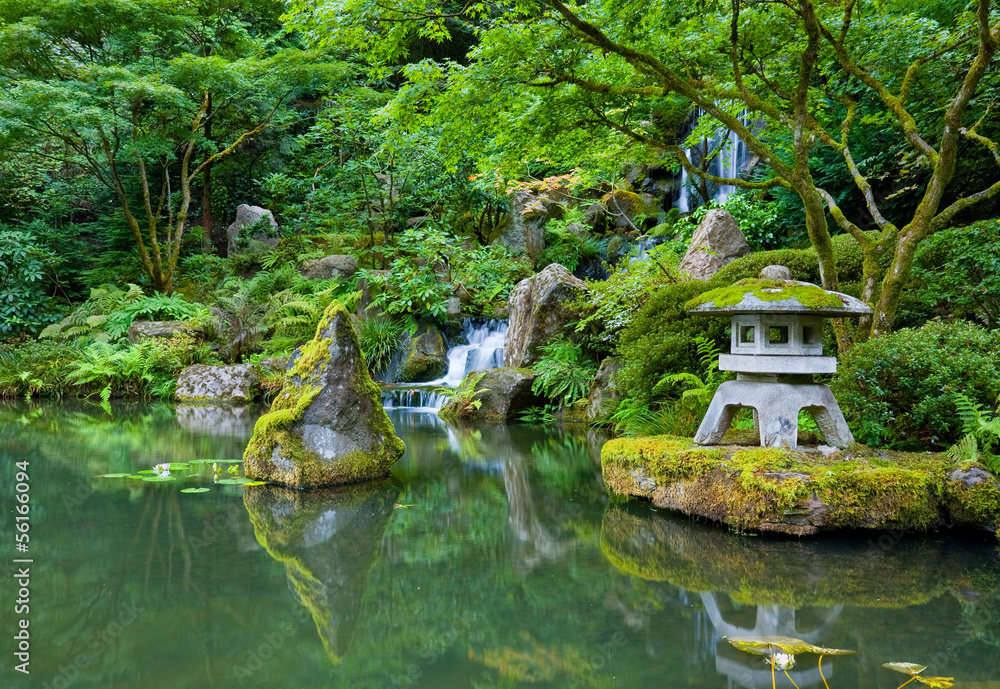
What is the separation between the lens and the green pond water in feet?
9.05

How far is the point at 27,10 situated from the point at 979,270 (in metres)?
18.7

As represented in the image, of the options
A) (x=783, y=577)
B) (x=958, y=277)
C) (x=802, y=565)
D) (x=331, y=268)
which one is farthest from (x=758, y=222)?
(x=331, y=268)

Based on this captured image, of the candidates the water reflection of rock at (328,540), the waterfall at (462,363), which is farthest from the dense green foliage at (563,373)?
the water reflection of rock at (328,540)

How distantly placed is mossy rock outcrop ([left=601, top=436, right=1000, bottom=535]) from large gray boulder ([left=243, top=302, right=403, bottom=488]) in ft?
10.3

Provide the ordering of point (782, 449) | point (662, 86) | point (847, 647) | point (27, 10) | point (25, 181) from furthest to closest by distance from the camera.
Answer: point (25, 181), point (27, 10), point (662, 86), point (782, 449), point (847, 647)

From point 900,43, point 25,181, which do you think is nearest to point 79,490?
point 900,43

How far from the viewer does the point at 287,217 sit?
2048 centimetres

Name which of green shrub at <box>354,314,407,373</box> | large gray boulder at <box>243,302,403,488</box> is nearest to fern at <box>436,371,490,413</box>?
green shrub at <box>354,314,407,373</box>

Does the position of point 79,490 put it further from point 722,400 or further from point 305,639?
point 722,400

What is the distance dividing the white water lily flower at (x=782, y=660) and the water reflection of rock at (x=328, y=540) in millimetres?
1894

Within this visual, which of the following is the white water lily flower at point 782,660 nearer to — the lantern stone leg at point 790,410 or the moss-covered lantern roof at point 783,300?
the lantern stone leg at point 790,410

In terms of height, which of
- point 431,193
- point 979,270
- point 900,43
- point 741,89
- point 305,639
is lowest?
point 305,639

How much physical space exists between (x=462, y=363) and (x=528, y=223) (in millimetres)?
5278

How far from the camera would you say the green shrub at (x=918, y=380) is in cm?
485
